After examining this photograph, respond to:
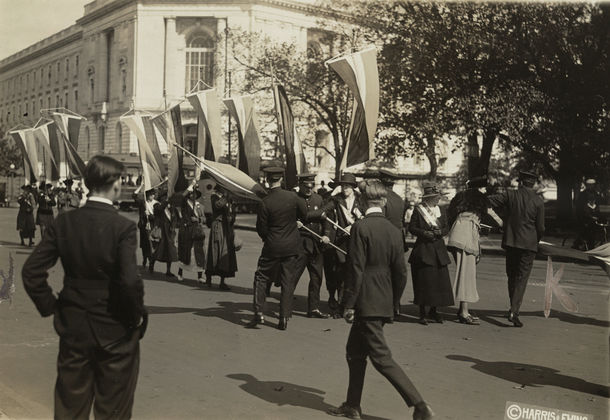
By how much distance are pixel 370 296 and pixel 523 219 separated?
4334mm

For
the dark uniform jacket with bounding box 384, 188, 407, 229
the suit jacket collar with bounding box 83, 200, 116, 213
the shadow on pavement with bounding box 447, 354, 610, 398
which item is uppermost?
the suit jacket collar with bounding box 83, 200, 116, 213

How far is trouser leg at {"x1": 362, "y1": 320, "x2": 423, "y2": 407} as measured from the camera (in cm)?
498

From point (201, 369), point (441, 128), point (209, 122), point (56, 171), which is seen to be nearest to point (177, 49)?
point (441, 128)

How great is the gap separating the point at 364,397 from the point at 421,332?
2.80m

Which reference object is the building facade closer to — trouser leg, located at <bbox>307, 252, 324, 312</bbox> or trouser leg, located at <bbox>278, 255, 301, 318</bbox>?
trouser leg, located at <bbox>307, 252, 324, 312</bbox>

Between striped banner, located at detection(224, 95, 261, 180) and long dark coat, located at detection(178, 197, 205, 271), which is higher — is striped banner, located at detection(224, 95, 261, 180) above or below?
above

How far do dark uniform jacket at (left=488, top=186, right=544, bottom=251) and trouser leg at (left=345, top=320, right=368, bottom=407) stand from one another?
4.25 metres

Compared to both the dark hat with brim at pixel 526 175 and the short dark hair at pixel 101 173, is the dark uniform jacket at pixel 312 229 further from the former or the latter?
the short dark hair at pixel 101 173

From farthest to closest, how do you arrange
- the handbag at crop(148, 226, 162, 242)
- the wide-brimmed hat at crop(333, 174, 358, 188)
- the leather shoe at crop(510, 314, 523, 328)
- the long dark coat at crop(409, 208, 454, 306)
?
the handbag at crop(148, 226, 162, 242), the wide-brimmed hat at crop(333, 174, 358, 188), the long dark coat at crop(409, 208, 454, 306), the leather shoe at crop(510, 314, 523, 328)

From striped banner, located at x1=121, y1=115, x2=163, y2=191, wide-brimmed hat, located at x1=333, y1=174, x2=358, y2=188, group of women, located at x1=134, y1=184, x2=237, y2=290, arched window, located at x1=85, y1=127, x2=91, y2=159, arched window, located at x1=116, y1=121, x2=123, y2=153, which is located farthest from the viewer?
arched window, located at x1=85, y1=127, x2=91, y2=159

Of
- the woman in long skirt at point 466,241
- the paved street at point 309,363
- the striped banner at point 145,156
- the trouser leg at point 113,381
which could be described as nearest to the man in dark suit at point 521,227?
the woman in long skirt at point 466,241

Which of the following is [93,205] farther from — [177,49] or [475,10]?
[177,49]

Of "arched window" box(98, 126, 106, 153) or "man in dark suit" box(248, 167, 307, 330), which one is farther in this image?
"arched window" box(98, 126, 106, 153)

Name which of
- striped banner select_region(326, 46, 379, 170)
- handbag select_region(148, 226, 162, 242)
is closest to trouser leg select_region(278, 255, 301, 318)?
striped banner select_region(326, 46, 379, 170)
